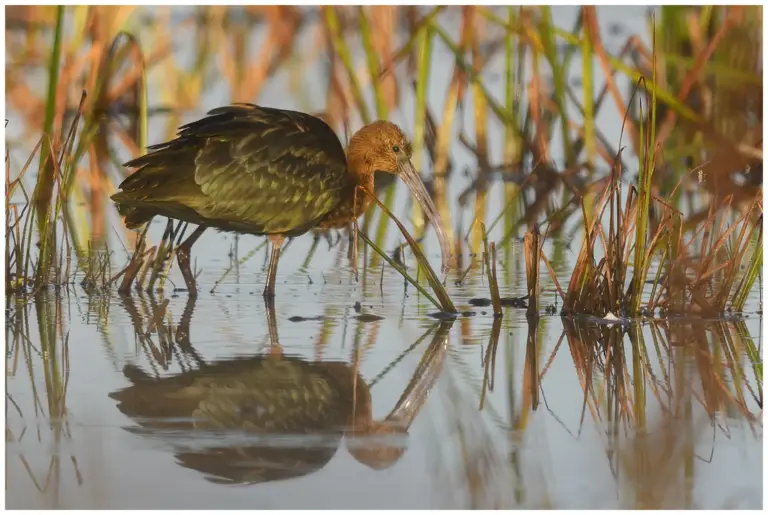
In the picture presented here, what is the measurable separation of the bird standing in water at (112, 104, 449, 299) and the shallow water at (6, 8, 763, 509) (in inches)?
15.6

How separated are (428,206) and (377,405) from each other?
324 cm

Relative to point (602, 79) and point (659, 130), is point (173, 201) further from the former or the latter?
point (602, 79)

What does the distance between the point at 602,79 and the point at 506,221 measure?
295 centimetres

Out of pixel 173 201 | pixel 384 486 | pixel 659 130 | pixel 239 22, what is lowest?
pixel 384 486

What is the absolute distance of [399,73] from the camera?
12.3 m

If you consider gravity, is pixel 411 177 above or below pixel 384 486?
above

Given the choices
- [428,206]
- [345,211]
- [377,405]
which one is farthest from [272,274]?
[377,405]

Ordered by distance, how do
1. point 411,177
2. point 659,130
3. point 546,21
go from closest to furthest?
point 411,177
point 546,21
point 659,130

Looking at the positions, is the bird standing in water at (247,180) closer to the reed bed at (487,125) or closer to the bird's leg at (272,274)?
the bird's leg at (272,274)

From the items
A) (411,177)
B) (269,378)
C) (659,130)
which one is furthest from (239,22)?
(269,378)

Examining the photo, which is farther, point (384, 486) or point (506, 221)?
point (506, 221)

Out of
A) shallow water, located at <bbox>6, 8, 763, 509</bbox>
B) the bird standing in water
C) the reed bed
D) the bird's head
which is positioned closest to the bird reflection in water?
shallow water, located at <bbox>6, 8, 763, 509</bbox>

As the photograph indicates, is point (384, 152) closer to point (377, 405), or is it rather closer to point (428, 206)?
point (428, 206)

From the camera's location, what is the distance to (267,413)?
4652 millimetres
